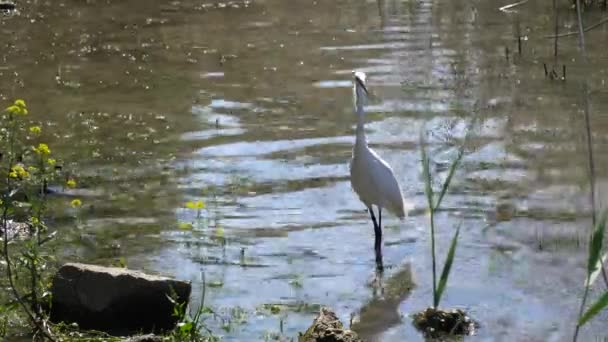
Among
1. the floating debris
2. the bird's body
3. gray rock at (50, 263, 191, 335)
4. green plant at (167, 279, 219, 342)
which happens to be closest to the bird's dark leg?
the bird's body

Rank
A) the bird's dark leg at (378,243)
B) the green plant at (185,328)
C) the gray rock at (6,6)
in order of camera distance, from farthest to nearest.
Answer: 1. the gray rock at (6,6)
2. the bird's dark leg at (378,243)
3. the green plant at (185,328)

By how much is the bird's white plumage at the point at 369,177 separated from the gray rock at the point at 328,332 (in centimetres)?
217

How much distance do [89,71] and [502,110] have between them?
479 cm

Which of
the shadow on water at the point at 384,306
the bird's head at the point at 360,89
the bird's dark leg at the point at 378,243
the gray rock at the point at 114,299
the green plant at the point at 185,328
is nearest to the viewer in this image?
the green plant at the point at 185,328

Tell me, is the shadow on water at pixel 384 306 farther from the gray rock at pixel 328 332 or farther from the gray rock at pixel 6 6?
the gray rock at pixel 6 6

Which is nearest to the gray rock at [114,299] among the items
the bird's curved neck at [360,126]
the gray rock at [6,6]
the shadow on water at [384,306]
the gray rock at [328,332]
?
the gray rock at [328,332]

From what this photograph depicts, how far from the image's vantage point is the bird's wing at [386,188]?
7.57 meters

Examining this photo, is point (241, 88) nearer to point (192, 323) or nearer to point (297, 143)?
point (297, 143)

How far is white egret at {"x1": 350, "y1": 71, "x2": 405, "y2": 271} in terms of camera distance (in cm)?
758

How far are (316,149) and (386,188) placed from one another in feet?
7.11

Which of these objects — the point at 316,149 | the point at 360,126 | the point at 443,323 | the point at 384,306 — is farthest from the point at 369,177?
the point at 316,149

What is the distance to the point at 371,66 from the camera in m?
12.6

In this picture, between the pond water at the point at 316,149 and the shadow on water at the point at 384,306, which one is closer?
the shadow on water at the point at 384,306

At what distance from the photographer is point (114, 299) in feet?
19.4
